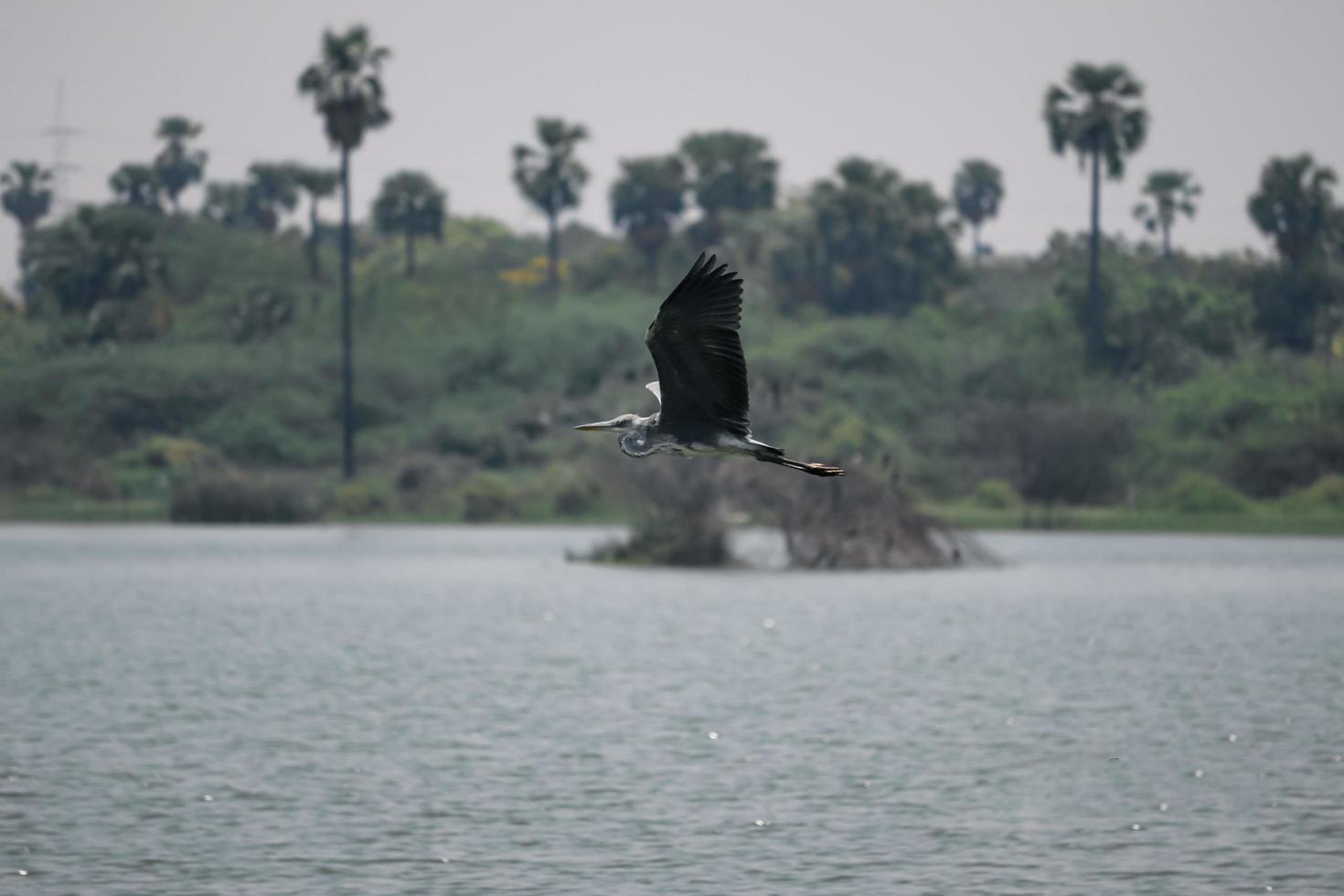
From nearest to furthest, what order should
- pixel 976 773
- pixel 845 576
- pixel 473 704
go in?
1. pixel 976 773
2. pixel 473 704
3. pixel 845 576

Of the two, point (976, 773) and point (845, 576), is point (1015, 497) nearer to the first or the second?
point (845, 576)

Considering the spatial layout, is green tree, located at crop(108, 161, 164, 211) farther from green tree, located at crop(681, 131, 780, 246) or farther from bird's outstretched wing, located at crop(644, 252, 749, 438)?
bird's outstretched wing, located at crop(644, 252, 749, 438)

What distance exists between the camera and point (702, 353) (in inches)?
513

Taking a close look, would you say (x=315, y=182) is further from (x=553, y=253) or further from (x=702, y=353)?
(x=702, y=353)

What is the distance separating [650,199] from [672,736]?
3099 inches

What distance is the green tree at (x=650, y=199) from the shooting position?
329ft

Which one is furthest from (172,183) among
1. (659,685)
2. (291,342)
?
(659,685)

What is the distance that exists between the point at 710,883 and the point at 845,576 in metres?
31.9

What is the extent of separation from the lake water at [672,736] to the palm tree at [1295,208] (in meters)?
46.3

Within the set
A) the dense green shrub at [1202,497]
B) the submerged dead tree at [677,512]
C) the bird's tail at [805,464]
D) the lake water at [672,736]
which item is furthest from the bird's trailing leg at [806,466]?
the dense green shrub at [1202,497]

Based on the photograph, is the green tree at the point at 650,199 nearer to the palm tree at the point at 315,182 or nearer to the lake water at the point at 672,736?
the palm tree at the point at 315,182

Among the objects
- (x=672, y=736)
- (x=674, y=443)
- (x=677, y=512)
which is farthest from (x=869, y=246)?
(x=674, y=443)

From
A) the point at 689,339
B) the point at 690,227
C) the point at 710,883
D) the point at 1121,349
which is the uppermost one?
the point at 690,227

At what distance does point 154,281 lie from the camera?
96875 millimetres
